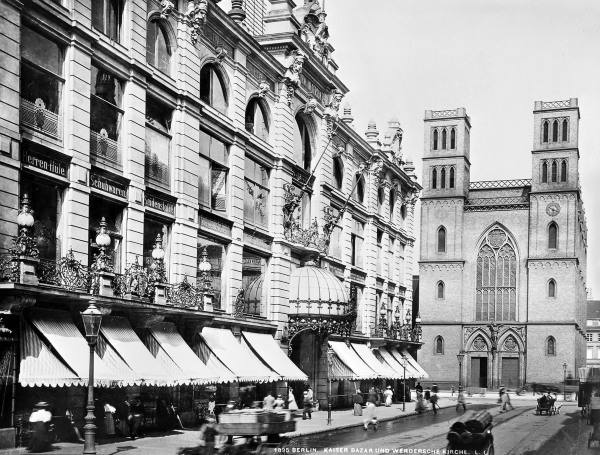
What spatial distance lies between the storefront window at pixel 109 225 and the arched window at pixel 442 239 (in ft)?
241

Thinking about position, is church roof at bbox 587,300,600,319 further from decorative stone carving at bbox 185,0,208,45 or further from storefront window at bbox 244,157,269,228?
decorative stone carving at bbox 185,0,208,45

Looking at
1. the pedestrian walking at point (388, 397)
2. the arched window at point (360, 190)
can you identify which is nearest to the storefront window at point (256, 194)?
the arched window at point (360, 190)

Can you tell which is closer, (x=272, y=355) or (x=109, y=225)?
(x=109, y=225)

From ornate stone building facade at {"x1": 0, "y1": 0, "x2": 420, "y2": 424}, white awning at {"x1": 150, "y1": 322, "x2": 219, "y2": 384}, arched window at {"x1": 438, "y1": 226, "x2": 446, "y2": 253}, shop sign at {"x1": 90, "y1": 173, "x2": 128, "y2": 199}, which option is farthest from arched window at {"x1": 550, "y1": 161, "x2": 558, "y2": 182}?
shop sign at {"x1": 90, "y1": 173, "x2": 128, "y2": 199}

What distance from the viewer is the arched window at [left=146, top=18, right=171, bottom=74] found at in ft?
107

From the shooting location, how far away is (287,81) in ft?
145

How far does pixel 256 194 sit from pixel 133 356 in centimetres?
1517

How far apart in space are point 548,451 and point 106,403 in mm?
13817

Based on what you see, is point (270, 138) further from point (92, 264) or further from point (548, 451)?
point (548, 451)

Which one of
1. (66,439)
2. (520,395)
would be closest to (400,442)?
(66,439)

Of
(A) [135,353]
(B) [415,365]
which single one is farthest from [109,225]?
(B) [415,365]

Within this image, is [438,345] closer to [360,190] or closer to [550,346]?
[550,346]

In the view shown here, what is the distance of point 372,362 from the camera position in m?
55.2

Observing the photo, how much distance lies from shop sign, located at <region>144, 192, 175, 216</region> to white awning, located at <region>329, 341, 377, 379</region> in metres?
18.9
